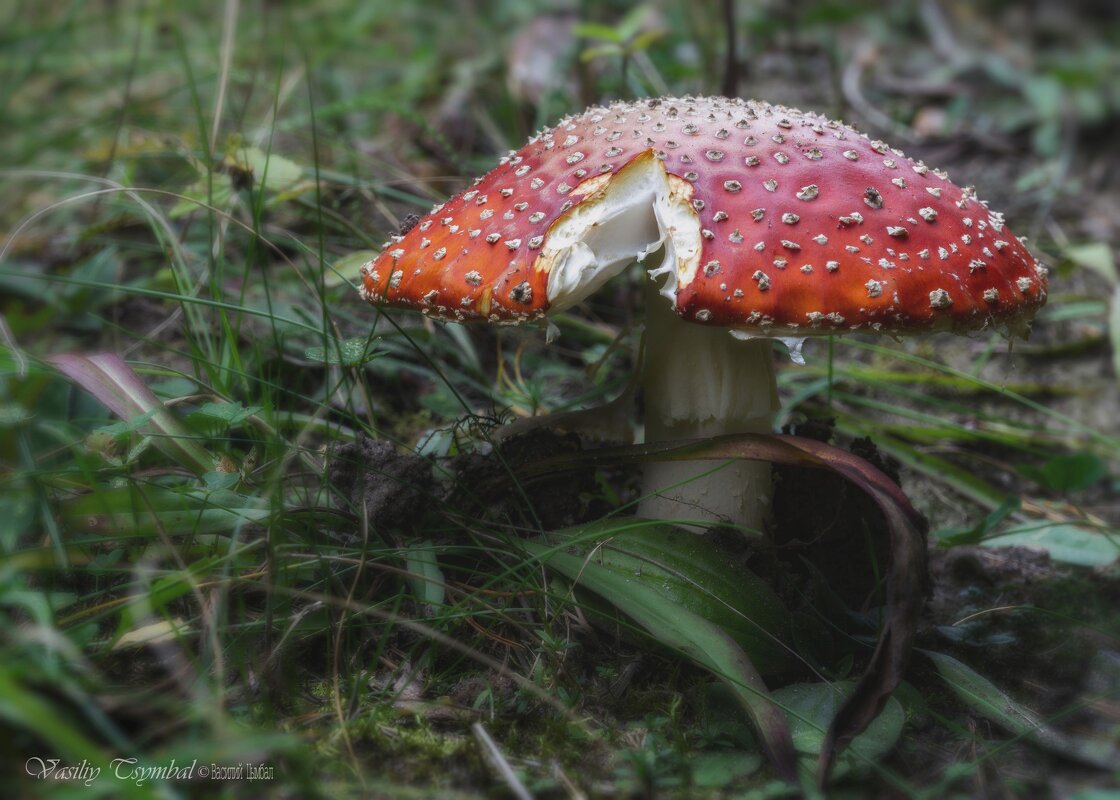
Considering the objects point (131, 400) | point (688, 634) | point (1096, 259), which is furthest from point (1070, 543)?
point (131, 400)

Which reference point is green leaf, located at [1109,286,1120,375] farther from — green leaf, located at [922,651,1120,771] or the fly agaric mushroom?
green leaf, located at [922,651,1120,771]

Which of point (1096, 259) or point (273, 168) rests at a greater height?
point (273, 168)

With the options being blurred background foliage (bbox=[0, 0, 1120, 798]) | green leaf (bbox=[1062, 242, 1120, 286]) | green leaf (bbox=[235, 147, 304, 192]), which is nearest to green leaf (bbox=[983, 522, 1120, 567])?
blurred background foliage (bbox=[0, 0, 1120, 798])

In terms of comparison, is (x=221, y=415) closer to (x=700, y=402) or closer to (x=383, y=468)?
(x=383, y=468)

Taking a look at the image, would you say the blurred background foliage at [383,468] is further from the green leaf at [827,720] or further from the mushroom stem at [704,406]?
the mushroom stem at [704,406]

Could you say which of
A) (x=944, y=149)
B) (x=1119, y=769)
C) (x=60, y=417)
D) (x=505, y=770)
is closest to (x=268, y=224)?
(x=60, y=417)

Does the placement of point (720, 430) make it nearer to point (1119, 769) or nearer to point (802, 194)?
point (802, 194)
